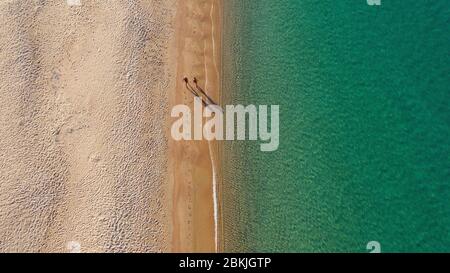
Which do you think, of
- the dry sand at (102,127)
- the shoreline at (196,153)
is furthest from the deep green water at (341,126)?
the dry sand at (102,127)

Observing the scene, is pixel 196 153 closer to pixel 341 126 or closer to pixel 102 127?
pixel 102 127

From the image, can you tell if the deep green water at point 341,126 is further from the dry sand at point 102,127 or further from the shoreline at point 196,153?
the dry sand at point 102,127

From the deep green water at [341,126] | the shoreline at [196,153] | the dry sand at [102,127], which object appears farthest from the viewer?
the shoreline at [196,153]

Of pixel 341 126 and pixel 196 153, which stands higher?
pixel 341 126

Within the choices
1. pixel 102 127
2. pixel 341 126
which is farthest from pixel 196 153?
pixel 341 126
